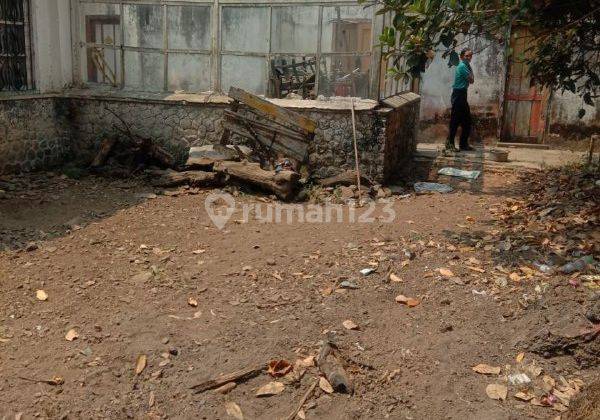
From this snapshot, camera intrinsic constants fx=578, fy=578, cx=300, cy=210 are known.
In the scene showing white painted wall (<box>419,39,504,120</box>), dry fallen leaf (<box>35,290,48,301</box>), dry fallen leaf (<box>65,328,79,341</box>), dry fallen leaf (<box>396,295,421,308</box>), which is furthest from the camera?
white painted wall (<box>419,39,504,120</box>)

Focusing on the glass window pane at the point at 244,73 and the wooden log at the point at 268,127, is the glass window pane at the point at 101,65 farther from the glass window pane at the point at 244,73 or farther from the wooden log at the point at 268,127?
the wooden log at the point at 268,127

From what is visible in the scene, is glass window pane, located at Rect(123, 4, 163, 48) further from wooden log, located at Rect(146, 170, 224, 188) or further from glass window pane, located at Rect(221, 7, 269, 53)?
wooden log, located at Rect(146, 170, 224, 188)

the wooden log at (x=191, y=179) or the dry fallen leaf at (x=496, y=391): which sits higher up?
the wooden log at (x=191, y=179)

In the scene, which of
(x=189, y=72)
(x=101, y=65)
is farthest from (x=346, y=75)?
(x=101, y=65)

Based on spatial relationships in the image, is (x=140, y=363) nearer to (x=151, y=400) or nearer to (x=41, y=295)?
(x=151, y=400)

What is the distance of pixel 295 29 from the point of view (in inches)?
334

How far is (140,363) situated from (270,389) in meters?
0.98

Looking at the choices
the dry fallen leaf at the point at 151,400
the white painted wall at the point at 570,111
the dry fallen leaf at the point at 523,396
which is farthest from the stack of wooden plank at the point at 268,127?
the white painted wall at the point at 570,111

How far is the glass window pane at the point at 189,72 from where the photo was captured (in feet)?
29.6

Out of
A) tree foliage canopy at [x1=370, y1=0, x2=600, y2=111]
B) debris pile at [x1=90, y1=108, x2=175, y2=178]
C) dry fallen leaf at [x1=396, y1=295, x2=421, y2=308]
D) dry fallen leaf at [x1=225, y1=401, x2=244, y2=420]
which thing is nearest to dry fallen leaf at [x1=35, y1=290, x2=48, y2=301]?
dry fallen leaf at [x1=225, y1=401, x2=244, y2=420]

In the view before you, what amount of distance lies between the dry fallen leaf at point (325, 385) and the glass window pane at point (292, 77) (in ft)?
18.1

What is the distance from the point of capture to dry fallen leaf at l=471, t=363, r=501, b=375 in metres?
3.91

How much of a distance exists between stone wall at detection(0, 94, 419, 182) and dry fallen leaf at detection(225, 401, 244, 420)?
5103mm

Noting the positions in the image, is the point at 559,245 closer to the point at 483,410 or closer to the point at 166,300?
the point at 483,410
